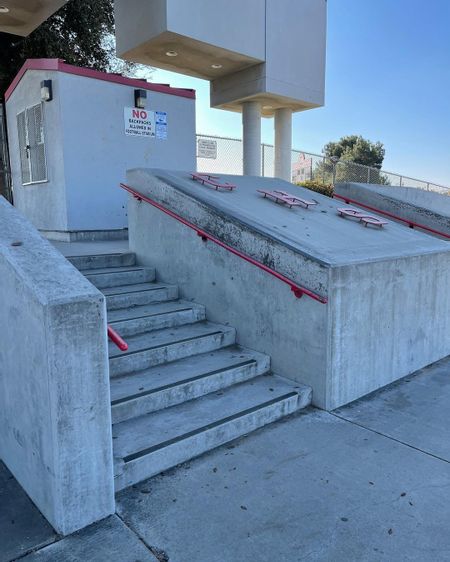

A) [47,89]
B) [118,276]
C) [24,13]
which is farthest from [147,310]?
[24,13]

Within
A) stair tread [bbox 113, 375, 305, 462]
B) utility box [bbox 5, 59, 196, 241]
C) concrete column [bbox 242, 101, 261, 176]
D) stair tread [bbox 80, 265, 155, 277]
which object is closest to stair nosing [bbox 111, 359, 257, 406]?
stair tread [bbox 113, 375, 305, 462]

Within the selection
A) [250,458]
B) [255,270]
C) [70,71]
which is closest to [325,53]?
[70,71]

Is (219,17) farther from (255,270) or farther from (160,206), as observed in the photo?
(255,270)

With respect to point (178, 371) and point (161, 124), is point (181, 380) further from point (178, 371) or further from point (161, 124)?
point (161, 124)

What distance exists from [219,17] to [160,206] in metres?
6.01

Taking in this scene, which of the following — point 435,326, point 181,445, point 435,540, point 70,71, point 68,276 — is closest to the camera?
point 435,540

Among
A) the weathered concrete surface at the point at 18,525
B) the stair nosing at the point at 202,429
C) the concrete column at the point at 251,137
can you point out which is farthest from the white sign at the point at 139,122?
the weathered concrete surface at the point at 18,525

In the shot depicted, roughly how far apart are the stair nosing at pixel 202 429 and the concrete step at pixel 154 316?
4.05ft

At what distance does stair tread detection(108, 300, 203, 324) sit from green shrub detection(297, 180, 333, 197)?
9.29 metres

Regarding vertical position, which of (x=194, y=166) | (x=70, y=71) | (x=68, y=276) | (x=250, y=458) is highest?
(x=70, y=71)

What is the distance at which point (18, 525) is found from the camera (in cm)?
224

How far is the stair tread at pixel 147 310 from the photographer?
4008mm

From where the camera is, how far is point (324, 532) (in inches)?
87.4

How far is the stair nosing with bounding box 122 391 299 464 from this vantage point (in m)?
2.64
